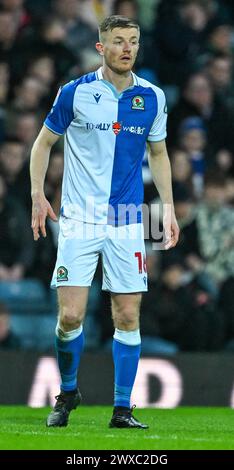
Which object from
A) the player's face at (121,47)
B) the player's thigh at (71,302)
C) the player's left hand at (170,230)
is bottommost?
the player's thigh at (71,302)

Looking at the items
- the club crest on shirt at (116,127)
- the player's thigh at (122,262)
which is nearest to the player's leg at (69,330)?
the player's thigh at (122,262)

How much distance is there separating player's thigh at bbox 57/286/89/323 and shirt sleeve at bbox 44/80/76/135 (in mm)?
939

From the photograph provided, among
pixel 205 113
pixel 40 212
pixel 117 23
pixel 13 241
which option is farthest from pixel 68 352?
pixel 205 113

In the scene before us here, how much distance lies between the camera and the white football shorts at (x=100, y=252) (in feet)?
23.5

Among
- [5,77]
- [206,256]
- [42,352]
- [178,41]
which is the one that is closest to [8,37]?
[5,77]

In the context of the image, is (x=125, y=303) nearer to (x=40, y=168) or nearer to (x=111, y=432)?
(x=111, y=432)

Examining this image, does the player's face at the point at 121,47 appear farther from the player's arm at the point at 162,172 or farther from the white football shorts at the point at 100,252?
the white football shorts at the point at 100,252

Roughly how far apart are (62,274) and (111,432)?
97 centimetres

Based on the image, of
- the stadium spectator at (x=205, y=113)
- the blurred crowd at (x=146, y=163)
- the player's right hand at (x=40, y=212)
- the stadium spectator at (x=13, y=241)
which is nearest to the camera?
the player's right hand at (x=40, y=212)

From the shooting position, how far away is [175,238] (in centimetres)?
738

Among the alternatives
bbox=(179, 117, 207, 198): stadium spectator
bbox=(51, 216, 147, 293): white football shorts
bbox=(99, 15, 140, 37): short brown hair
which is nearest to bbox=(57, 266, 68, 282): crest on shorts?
bbox=(51, 216, 147, 293): white football shorts

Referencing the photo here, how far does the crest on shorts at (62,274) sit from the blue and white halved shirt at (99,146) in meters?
0.33

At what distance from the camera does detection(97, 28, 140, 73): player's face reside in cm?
710

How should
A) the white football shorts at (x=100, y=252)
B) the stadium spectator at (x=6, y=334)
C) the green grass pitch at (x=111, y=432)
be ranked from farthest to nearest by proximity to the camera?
the stadium spectator at (x=6, y=334), the white football shorts at (x=100, y=252), the green grass pitch at (x=111, y=432)
